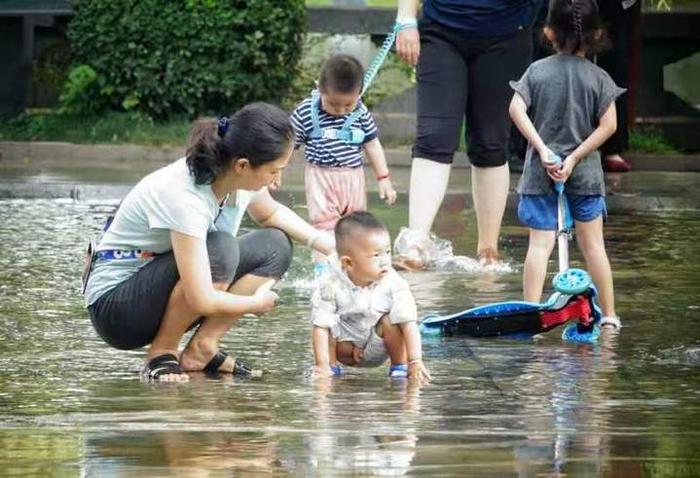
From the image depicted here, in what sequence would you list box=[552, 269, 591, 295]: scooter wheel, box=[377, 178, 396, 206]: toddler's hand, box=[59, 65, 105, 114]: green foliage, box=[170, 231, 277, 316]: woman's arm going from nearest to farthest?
box=[170, 231, 277, 316]: woman's arm → box=[552, 269, 591, 295]: scooter wheel → box=[377, 178, 396, 206]: toddler's hand → box=[59, 65, 105, 114]: green foliage

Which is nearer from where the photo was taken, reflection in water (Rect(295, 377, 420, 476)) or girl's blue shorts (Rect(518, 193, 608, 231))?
reflection in water (Rect(295, 377, 420, 476))

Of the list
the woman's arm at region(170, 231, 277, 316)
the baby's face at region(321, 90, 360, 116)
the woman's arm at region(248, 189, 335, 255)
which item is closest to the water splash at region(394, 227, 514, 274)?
the baby's face at region(321, 90, 360, 116)

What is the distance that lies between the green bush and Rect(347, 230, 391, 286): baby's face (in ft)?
32.7

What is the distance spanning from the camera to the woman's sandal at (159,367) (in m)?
6.40

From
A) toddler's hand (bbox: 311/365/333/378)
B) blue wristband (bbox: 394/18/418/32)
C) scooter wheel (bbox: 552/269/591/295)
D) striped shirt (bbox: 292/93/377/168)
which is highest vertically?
blue wristband (bbox: 394/18/418/32)

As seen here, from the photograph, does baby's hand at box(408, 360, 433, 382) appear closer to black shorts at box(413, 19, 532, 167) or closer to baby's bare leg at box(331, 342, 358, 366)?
baby's bare leg at box(331, 342, 358, 366)

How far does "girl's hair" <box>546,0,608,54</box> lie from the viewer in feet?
25.8

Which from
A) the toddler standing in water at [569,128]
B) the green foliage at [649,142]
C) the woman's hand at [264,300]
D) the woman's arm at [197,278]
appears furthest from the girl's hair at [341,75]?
the green foliage at [649,142]

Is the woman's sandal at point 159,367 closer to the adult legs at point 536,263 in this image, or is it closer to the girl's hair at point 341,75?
the adult legs at point 536,263

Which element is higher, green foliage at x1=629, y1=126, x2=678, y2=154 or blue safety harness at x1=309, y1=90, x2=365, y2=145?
blue safety harness at x1=309, y1=90, x2=365, y2=145

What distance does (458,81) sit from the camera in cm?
931

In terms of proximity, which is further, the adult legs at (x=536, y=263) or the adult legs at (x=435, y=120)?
the adult legs at (x=435, y=120)

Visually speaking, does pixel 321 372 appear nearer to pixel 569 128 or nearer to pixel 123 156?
pixel 569 128

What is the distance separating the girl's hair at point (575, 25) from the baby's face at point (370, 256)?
5.96ft
